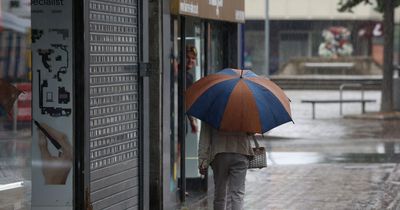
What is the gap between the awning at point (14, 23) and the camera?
6.26m

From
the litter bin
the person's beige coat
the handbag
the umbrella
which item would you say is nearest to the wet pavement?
the litter bin

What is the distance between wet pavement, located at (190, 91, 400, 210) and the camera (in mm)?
10742

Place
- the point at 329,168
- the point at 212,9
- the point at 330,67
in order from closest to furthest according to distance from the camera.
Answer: the point at 212,9 → the point at 329,168 → the point at 330,67

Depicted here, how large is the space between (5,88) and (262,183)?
22.1 feet

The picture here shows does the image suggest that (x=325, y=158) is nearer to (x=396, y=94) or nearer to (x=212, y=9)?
(x=212, y=9)

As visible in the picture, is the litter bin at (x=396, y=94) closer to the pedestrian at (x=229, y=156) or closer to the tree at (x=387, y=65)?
the tree at (x=387, y=65)

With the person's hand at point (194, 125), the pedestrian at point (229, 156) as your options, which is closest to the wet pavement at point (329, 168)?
the person's hand at point (194, 125)

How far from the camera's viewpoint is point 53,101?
293 inches

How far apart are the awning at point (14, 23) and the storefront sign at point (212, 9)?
2.79m

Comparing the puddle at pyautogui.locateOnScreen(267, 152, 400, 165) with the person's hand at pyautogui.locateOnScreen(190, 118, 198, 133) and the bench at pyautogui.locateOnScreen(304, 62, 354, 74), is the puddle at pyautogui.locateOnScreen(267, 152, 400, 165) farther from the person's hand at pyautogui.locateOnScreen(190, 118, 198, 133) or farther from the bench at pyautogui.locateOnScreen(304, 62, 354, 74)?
the bench at pyautogui.locateOnScreen(304, 62, 354, 74)

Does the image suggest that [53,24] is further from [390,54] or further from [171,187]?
[390,54]

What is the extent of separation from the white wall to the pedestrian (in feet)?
158

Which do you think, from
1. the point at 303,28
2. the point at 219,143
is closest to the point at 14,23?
the point at 219,143

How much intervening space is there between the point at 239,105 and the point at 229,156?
1.75ft
